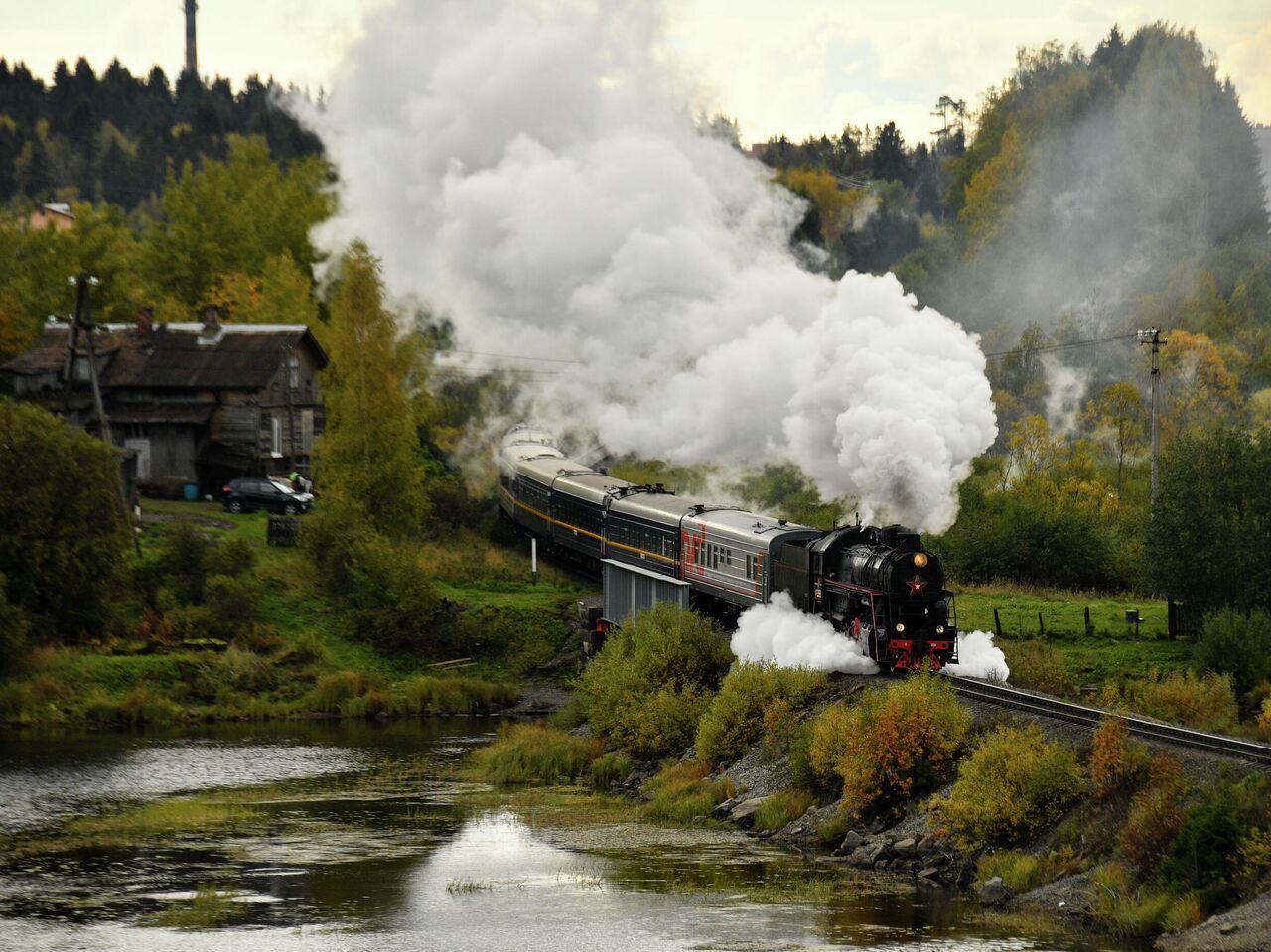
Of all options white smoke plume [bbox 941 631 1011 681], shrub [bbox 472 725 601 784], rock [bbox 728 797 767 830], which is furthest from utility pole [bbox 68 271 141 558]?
white smoke plume [bbox 941 631 1011 681]

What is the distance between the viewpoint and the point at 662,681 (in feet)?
145

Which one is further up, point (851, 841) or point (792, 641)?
point (792, 641)

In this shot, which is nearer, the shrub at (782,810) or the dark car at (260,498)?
the shrub at (782,810)

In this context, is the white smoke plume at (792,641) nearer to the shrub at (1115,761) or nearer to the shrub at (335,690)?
the shrub at (1115,761)

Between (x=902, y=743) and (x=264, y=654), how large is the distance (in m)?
29.7

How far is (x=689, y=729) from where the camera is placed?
42.9 m

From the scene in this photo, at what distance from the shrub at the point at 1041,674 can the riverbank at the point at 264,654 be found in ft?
61.9

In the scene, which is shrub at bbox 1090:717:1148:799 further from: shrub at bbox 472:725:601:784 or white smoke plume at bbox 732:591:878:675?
shrub at bbox 472:725:601:784

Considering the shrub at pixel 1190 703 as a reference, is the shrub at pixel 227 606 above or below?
above

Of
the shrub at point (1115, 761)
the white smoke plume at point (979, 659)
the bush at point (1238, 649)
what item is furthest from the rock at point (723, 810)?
the bush at point (1238, 649)

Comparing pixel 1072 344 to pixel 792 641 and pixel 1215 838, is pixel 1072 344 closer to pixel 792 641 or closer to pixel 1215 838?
pixel 792 641

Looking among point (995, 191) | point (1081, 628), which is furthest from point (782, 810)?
point (995, 191)

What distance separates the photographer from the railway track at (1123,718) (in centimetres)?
2916

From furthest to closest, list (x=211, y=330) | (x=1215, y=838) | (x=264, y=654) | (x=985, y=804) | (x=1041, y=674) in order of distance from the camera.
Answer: (x=211, y=330), (x=264, y=654), (x=1041, y=674), (x=985, y=804), (x=1215, y=838)
